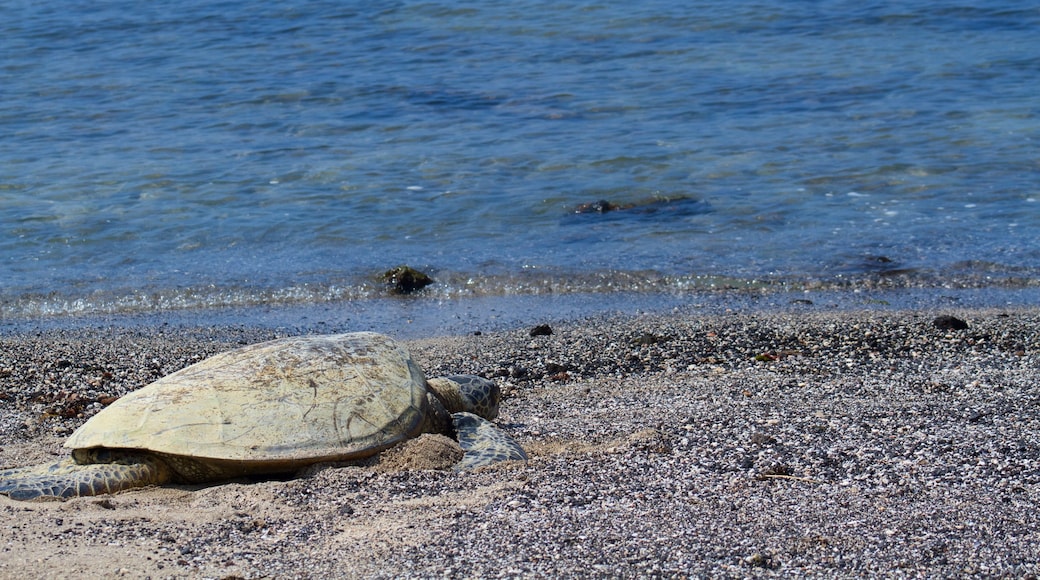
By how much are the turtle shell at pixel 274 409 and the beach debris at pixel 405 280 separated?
13.5 ft

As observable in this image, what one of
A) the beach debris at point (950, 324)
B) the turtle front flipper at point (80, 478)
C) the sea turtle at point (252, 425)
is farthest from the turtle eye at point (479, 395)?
the beach debris at point (950, 324)

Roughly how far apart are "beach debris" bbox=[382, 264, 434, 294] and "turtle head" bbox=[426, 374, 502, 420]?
147 inches

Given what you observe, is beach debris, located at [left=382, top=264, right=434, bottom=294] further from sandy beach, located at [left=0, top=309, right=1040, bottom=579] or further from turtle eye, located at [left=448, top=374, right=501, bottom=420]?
turtle eye, located at [left=448, top=374, right=501, bottom=420]

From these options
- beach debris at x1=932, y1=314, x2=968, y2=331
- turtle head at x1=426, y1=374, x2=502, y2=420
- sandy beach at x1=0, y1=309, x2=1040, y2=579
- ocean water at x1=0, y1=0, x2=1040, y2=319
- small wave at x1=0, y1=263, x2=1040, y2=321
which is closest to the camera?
sandy beach at x1=0, y1=309, x2=1040, y2=579

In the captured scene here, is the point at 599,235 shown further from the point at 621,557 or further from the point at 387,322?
the point at 621,557

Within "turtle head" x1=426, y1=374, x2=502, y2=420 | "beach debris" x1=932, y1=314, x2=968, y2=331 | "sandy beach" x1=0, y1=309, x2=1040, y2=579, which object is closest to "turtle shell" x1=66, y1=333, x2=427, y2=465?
"sandy beach" x1=0, y1=309, x2=1040, y2=579

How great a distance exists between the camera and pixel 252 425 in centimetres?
477

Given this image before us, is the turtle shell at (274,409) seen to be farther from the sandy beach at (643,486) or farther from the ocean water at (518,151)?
the ocean water at (518,151)

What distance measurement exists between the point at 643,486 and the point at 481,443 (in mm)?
935

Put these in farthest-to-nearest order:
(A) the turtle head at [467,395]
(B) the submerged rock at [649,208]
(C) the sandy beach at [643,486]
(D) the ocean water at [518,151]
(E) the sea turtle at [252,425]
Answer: (B) the submerged rock at [649,208] → (D) the ocean water at [518,151] → (A) the turtle head at [467,395] → (E) the sea turtle at [252,425] → (C) the sandy beach at [643,486]

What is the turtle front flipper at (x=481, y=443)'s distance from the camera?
193 inches

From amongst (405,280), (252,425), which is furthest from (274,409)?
(405,280)

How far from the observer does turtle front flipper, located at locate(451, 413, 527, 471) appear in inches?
193

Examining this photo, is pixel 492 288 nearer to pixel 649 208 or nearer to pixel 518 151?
pixel 649 208
